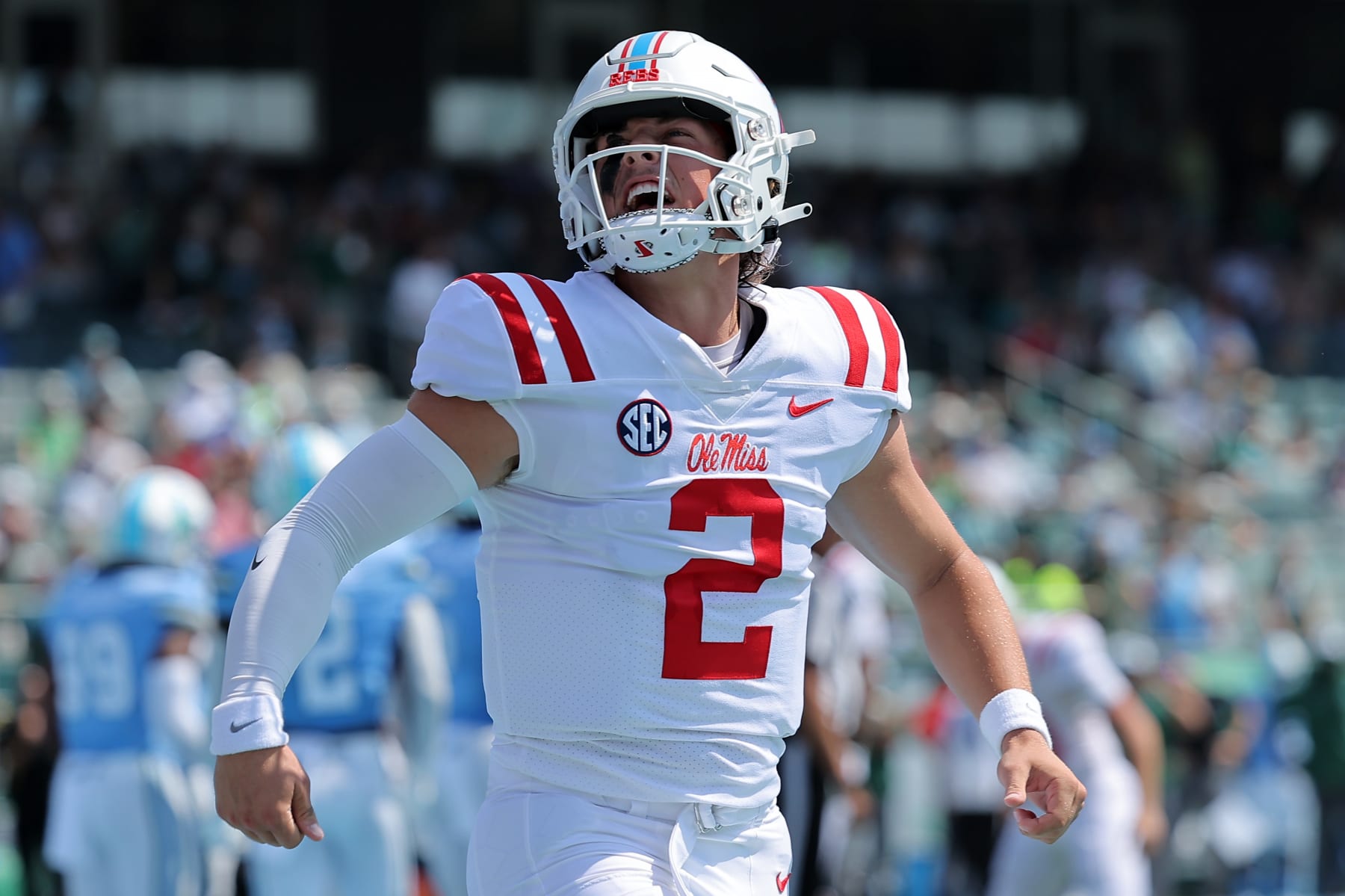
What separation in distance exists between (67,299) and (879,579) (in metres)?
6.58

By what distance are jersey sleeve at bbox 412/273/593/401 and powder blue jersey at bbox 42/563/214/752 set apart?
368cm

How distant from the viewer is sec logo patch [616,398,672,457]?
276 cm

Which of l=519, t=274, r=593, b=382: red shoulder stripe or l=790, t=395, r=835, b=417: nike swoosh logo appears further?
l=790, t=395, r=835, b=417: nike swoosh logo

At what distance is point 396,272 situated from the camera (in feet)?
46.3

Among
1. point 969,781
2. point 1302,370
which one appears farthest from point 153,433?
point 1302,370

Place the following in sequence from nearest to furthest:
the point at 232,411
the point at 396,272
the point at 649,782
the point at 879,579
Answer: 1. the point at 649,782
2. the point at 879,579
3. the point at 232,411
4. the point at 396,272

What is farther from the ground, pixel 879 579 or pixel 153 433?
pixel 153 433

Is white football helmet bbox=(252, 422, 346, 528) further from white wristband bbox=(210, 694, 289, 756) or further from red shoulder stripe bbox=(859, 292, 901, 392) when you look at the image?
white wristband bbox=(210, 694, 289, 756)

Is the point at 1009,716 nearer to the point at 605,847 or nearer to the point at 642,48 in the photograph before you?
the point at 605,847

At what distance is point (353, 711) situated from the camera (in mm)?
6121

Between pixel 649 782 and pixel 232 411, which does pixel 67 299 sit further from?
pixel 649 782

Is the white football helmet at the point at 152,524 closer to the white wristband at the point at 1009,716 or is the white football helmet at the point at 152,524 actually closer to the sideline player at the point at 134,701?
the sideline player at the point at 134,701

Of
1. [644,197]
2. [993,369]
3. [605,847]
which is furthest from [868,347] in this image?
[993,369]

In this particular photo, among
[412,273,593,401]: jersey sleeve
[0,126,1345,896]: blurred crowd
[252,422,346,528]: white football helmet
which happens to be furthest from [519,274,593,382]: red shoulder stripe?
[0,126,1345,896]: blurred crowd
